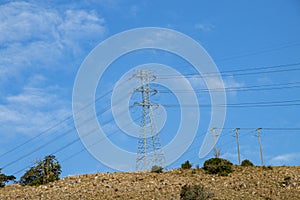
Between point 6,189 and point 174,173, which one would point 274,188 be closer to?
point 174,173

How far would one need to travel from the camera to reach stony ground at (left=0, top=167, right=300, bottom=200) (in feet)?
153

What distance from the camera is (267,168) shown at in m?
60.5

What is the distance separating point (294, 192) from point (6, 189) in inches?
1326

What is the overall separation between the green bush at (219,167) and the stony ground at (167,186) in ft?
2.63

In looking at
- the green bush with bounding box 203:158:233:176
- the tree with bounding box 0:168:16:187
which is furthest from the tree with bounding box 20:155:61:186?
the green bush with bounding box 203:158:233:176

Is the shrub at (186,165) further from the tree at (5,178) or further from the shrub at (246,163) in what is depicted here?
the tree at (5,178)

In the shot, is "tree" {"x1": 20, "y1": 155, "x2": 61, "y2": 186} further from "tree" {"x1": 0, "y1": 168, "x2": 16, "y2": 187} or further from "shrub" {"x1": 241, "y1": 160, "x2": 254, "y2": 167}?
"shrub" {"x1": 241, "y1": 160, "x2": 254, "y2": 167}

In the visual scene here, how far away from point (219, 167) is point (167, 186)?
997cm

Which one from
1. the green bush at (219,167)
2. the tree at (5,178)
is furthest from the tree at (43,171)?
the green bush at (219,167)

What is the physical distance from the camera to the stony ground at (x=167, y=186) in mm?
46688

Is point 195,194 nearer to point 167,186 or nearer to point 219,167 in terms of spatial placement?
point 167,186

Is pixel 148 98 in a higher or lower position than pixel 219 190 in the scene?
higher

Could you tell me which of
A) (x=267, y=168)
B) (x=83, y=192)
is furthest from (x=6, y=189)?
(x=267, y=168)

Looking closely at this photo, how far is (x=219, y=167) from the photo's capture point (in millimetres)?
59750
